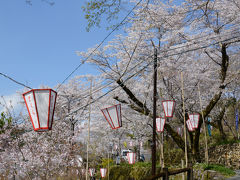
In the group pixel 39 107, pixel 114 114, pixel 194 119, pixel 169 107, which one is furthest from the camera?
pixel 194 119

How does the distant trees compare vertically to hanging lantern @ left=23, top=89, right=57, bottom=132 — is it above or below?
above

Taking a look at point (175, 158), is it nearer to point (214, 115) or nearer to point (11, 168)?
point (214, 115)

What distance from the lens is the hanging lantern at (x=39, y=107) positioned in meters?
4.55

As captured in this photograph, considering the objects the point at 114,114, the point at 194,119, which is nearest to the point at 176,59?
the point at 194,119

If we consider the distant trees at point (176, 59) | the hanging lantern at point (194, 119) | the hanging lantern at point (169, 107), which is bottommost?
the hanging lantern at point (194, 119)

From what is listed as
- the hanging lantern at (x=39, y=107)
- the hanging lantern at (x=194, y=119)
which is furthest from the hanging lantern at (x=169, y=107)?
the hanging lantern at (x=39, y=107)

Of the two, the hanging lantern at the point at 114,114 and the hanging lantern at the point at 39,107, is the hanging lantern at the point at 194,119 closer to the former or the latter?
the hanging lantern at the point at 114,114

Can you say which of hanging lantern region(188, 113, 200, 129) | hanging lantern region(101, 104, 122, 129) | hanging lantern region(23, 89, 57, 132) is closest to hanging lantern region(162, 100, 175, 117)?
hanging lantern region(188, 113, 200, 129)

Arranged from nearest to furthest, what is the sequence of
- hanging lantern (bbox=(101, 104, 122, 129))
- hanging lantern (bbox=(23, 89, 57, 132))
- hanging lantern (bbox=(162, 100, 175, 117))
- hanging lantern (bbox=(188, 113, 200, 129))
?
hanging lantern (bbox=(23, 89, 57, 132)) → hanging lantern (bbox=(101, 104, 122, 129)) → hanging lantern (bbox=(162, 100, 175, 117)) → hanging lantern (bbox=(188, 113, 200, 129))

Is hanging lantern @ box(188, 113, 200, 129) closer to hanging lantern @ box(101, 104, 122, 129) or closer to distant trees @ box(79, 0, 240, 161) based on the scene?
distant trees @ box(79, 0, 240, 161)

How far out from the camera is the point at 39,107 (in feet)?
15.0

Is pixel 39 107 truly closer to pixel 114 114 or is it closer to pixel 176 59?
pixel 114 114

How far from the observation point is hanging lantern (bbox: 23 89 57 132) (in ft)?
14.9

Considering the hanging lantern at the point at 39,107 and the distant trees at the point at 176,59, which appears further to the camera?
the distant trees at the point at 176,59
